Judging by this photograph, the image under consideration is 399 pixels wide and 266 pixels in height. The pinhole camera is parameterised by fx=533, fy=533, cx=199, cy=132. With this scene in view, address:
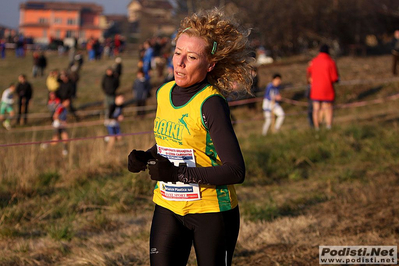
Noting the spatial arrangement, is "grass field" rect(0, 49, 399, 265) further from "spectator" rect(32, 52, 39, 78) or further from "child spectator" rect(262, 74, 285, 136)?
"spectator" rect(32, 52, 39, 78)

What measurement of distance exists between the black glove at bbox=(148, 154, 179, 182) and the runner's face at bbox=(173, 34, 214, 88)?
17.7 inches

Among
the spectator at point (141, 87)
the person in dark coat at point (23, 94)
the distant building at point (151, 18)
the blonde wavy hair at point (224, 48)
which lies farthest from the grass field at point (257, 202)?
the distant building at point (151, 18)

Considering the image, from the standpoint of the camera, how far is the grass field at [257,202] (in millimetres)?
4891

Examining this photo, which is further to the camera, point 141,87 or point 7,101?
point 7,101

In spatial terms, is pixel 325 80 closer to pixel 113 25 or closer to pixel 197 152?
pixel 197 152

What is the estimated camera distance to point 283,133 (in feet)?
34.4

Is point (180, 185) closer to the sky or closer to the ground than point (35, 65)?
closer to the ground

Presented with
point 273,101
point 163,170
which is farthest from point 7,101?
point 163,170

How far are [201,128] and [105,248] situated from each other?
2575 mm

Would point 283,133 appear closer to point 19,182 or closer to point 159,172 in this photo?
point 19,182

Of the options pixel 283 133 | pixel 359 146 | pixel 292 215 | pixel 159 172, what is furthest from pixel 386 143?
pixel 159 172

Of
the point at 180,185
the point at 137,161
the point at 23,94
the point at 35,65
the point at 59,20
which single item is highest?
the point at 59,20

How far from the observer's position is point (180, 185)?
2.92 metres

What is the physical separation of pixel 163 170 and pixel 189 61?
617 mm
